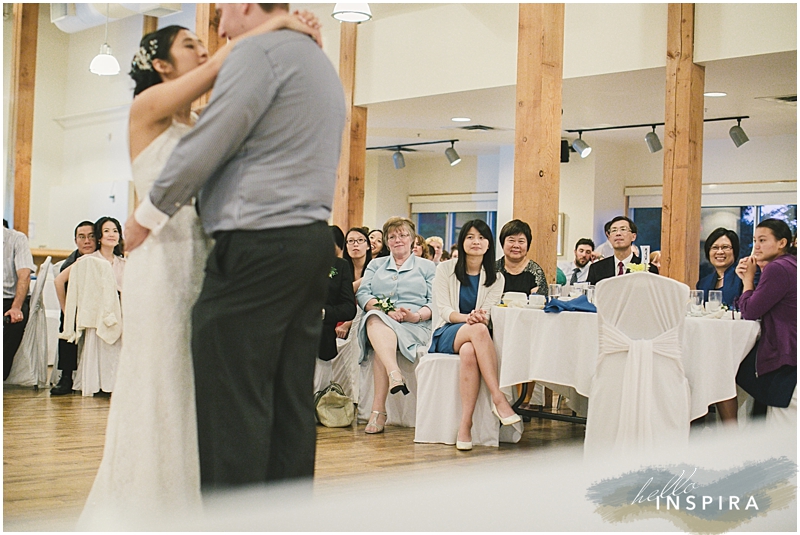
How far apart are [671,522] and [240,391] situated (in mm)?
1532

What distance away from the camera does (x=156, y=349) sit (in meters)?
1.97

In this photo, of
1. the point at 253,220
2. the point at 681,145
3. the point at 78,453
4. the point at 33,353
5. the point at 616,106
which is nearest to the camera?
the point at 253,220

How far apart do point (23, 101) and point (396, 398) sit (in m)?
7.20

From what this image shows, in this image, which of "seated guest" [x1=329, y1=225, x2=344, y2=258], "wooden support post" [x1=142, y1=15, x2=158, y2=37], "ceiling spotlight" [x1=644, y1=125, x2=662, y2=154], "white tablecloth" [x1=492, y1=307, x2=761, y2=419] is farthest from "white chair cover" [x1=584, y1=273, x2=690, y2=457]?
"wooden support post" [x1=142, y1=15, x2=158, y2=37]

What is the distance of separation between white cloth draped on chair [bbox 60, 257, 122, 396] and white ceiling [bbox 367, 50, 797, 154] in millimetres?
3690

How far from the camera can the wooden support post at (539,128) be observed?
568 cm

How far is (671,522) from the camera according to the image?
Result: 272cm

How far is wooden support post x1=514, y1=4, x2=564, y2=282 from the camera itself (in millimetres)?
5676

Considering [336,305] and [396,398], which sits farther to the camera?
[336,305]

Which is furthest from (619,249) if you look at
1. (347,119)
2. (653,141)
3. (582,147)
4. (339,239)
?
(582,147)

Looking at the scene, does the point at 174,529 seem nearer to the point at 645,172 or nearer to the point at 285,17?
the point at 285,17

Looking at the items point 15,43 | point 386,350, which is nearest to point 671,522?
point 386,350

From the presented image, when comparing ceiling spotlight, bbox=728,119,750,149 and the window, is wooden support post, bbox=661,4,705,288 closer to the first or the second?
ceiling spotlight, bbox=728,119,750,149

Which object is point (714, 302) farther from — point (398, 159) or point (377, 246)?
point (398, 159)
